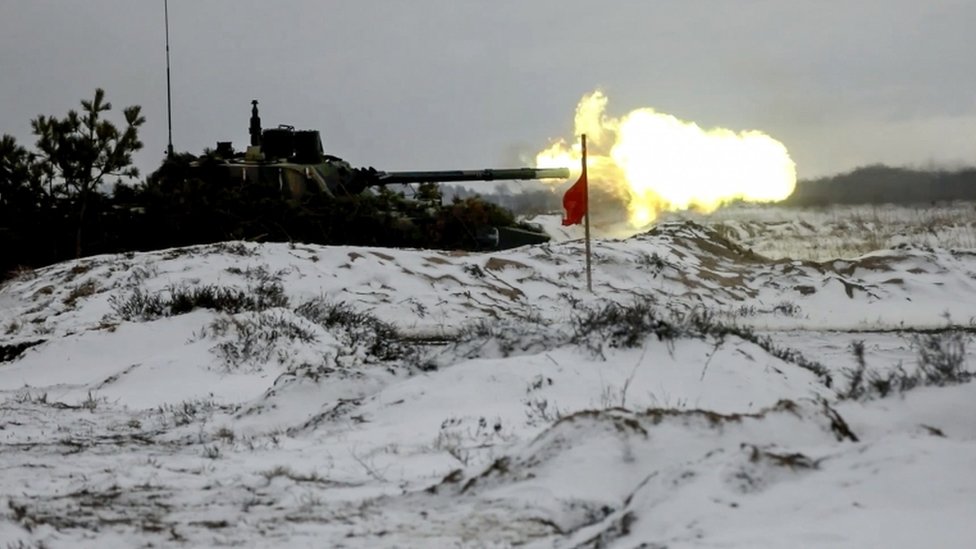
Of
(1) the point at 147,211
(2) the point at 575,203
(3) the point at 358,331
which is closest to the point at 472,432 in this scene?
(3) the point at 358,331

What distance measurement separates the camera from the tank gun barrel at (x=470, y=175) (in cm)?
2695

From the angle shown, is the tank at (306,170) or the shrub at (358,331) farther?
the tank at (306,170)

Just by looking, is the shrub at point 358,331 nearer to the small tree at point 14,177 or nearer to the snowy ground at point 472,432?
the snowy ground at point 472,432

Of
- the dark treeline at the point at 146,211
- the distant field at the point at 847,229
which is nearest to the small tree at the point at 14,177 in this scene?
the dark treeline at the point at 146,211

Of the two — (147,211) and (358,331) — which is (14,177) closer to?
(147,211)

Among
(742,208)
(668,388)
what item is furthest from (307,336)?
(742,208)

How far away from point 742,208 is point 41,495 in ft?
138

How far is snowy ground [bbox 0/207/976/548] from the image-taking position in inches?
159

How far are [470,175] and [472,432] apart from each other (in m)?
21.1

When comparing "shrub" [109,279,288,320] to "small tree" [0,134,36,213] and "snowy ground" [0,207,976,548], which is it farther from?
"small tree" [0,134,36,213]

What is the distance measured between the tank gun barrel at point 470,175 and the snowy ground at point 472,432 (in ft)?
38.3

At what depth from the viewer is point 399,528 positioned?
4.29 metres

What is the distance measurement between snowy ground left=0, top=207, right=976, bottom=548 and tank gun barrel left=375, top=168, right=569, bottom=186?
1168cm

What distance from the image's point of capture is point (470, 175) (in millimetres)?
27203
